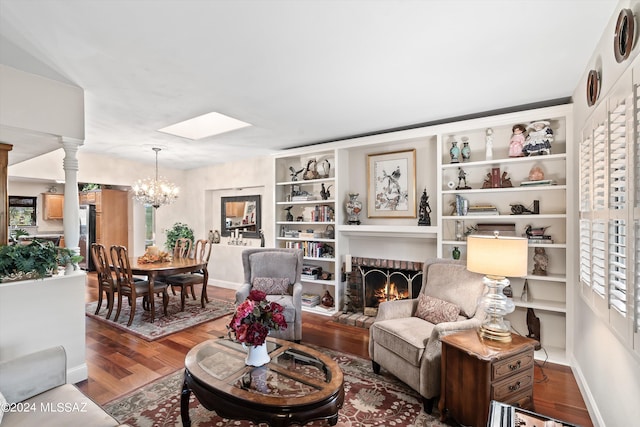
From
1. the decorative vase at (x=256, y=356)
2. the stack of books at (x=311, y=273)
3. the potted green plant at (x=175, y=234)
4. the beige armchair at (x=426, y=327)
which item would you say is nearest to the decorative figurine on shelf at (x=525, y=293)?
the beige armchair at (x=426, y=327)

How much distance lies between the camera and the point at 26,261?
2420 millimetres

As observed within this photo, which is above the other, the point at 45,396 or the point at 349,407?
the point at 45,396

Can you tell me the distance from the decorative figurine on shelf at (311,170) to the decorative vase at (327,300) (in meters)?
1.82

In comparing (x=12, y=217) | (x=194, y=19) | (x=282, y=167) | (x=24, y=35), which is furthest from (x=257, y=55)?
(x=12, y=217)

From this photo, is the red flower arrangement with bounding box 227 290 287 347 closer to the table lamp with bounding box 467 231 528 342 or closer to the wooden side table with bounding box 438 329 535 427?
the wooden side table with bounding box 438 329 535 427

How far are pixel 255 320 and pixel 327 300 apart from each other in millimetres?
2878

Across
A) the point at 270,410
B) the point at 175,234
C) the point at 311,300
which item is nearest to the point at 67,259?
the point at 270,410

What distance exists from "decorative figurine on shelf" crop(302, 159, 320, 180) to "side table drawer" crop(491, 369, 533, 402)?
3576 mm

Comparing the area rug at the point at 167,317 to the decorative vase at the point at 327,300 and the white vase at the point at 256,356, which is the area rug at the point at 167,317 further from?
the white vase at the point at 256,356

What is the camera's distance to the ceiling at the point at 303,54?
175cm

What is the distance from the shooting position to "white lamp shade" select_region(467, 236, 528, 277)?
2.17 m

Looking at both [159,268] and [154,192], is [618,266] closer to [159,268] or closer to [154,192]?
[159,268]

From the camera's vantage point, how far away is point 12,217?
7.13 m

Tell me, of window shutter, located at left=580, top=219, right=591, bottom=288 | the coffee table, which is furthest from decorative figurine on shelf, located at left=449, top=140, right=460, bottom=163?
the coffee table
